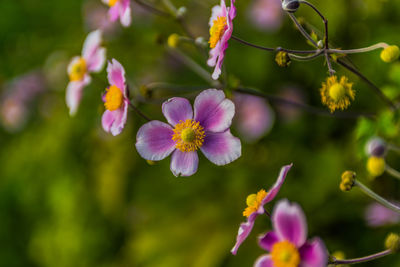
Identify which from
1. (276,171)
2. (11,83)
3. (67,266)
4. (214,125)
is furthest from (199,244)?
(11,83)

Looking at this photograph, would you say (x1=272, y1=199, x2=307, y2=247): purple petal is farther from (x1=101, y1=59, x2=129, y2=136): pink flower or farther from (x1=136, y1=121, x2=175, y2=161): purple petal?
(x1=101, y1=59, x2=129, y2=136): pink flower

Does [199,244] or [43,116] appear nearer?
[199,244]

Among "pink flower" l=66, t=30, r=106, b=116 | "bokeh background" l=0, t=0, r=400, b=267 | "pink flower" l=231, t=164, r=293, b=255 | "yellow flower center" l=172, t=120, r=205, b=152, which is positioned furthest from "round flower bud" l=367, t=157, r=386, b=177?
"pink flower" l=66, t=30, r=106, b=116

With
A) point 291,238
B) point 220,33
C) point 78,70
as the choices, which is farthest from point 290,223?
point 78,70

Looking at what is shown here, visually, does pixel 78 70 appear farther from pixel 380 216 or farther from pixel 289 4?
pixel 380 216

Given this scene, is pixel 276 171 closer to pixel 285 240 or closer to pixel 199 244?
pixel 199 244
